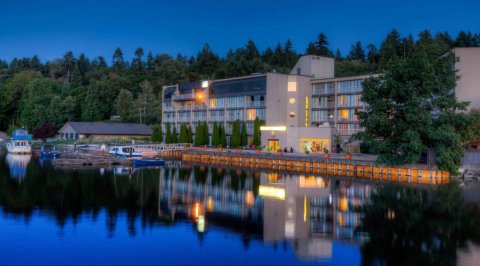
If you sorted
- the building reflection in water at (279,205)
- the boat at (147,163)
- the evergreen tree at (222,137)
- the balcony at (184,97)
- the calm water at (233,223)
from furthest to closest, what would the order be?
the balcony at (184,97) → the evergreen tree at (222,137) → the boat at (147,163) → the building reflection in water at (279,205) → the calm water at (233,223)

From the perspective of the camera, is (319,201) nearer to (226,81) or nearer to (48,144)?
(226,81)

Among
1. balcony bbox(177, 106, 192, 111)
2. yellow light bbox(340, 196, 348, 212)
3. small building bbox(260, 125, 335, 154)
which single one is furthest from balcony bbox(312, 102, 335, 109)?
yellow light bbox(340, 196, 348, 212)

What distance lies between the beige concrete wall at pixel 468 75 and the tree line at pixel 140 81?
4700cm

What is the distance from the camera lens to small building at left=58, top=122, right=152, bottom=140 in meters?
111

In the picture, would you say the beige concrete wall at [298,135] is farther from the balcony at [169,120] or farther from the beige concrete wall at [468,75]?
the balcony at [169,120]

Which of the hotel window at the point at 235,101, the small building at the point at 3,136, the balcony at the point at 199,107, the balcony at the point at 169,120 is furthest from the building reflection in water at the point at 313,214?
the small building at the point at 3,136

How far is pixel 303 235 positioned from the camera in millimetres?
27188

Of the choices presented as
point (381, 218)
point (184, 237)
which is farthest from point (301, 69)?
point (184, 237)

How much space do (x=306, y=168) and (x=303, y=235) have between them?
38.0 meters

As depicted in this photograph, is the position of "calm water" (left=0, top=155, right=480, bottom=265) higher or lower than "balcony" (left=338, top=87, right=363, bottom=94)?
lower

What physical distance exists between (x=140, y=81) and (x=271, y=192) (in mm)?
112951

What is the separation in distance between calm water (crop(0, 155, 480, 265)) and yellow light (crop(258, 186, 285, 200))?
9 cm

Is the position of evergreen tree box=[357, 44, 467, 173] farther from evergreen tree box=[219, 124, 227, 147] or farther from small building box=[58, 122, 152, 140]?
small building box=[58, 122, 152, 140]

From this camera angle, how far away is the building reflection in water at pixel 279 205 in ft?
88.4
